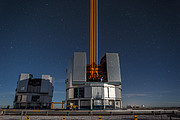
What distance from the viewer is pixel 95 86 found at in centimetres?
6150

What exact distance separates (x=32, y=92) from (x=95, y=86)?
47.0m

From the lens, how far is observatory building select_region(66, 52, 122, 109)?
60.1 meters

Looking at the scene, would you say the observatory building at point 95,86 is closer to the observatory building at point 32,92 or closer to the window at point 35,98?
the observatory building at point 32,92

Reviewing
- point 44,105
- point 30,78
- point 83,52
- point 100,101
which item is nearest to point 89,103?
point 100,101

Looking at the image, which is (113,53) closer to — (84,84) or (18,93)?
(84,84)

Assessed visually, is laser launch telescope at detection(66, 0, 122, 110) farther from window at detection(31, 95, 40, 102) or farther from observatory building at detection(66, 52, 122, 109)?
window at detection(31, 95, 40, 102)

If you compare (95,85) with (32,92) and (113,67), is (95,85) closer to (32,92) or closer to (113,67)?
(113,67)

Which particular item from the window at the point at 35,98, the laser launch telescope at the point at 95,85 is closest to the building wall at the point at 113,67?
the laser launch telescope at the point at 95,85

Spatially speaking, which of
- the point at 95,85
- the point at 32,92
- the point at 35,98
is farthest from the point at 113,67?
the point at 32,92

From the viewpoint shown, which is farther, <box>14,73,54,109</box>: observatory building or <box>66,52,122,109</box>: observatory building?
<box>14,73,54,109</box>: observatory building

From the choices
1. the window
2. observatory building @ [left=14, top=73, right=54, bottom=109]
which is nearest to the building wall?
observatory building @ [left=14, top=73, right=54, bottom=109]

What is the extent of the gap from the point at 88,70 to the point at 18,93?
49.6 meters

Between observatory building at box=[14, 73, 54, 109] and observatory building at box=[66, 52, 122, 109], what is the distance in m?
28.6

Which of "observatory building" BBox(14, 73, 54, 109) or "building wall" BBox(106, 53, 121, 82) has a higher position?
"building wall" BBox(106, 53, 121, 82)
